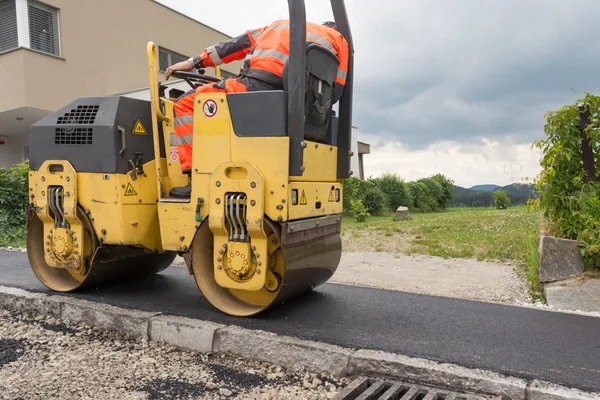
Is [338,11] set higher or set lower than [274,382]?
higher

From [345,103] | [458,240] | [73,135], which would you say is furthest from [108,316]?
[458,240]

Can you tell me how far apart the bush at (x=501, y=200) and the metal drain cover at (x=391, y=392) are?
81.7ft

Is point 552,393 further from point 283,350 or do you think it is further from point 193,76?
point 193,76

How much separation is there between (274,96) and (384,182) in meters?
19.9

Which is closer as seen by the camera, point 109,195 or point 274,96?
point 274,96

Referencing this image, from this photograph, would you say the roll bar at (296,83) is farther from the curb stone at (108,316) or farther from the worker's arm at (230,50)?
the curb stone at (108,316)

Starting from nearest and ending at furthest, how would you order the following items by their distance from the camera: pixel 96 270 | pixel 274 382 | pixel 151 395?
pixel 151 395 → pixel 274 382 → pixel 96 270

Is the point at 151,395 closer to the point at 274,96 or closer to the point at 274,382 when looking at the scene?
the point at 274,382

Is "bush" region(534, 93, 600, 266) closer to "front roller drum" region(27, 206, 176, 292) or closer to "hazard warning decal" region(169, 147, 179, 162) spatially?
"hazard warning decal" region(169, 147, 179, 162)

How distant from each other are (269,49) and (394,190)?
1999 cm

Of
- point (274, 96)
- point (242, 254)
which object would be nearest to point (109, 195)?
point (242, 254)

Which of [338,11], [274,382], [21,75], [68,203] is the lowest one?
[274,382]

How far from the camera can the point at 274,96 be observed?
3.44 metres

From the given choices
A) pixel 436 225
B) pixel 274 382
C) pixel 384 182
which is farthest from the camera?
pixel 384 182
